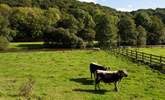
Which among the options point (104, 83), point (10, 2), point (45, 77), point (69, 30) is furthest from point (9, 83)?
point (10, 2)

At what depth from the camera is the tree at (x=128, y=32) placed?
288 ft

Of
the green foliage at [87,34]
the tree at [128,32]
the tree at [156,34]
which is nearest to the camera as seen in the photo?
the green foliage at [87,34]

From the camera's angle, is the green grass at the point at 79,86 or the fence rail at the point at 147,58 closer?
the green grass at the point at 79,86

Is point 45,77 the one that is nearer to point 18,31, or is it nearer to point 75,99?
point 75,99

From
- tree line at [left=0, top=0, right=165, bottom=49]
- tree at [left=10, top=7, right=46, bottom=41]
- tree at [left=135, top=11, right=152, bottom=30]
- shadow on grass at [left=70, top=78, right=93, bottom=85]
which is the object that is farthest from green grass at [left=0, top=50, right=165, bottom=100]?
tree at [left=135, top=11, right=152, bottom=30]

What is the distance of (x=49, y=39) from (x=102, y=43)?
45.7ft

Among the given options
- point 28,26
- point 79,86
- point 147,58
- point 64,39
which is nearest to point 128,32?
point 64,39

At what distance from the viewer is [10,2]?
136 metres

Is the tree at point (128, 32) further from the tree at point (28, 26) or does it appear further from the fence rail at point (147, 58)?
the fence rail at point (147, 58)

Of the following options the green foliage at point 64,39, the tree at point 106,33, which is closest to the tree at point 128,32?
the tree at point 106,33

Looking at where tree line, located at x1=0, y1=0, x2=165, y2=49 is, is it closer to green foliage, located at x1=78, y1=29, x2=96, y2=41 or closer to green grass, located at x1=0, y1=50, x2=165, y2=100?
green foliage, located at x1=78, y1=29, x2=96, y2=41

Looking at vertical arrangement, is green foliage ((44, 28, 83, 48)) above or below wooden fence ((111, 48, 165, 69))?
below

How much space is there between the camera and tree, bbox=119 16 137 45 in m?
87.9

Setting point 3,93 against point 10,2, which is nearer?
point 3,93
